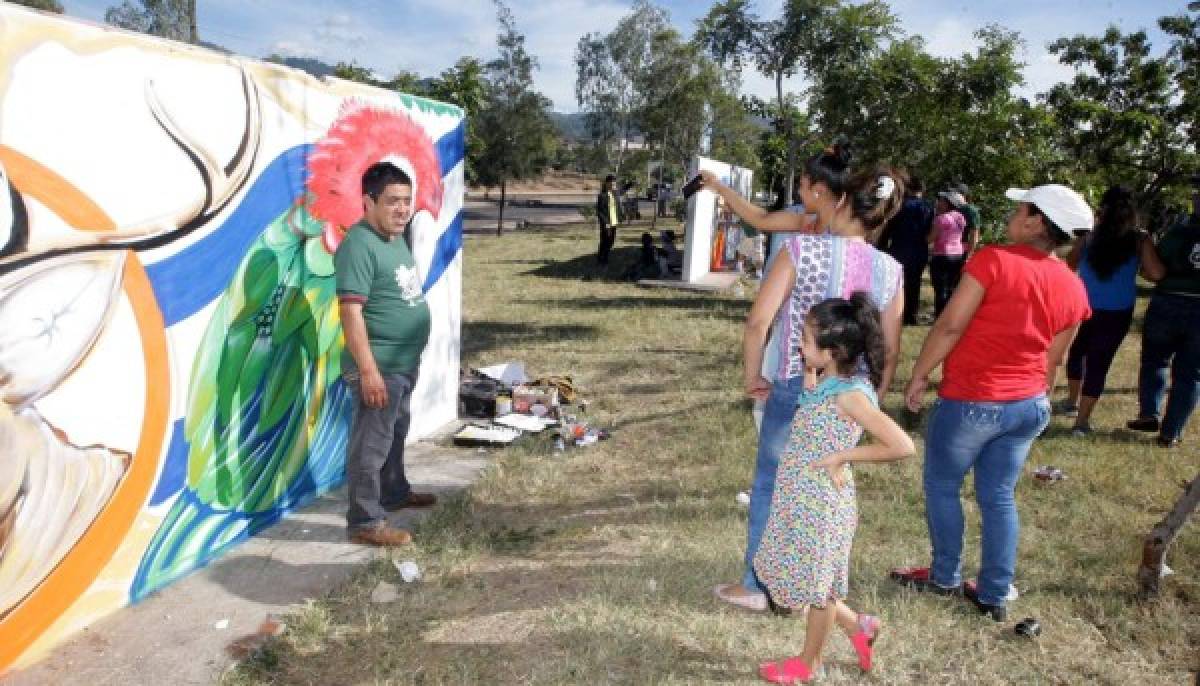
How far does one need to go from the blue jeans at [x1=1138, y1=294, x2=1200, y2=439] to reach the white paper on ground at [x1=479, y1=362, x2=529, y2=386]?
5.06 metres

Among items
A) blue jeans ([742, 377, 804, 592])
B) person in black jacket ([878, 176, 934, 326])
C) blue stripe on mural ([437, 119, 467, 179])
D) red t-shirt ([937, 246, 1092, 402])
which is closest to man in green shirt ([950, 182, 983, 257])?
person in black jacket ([878, 176, 934, 326])

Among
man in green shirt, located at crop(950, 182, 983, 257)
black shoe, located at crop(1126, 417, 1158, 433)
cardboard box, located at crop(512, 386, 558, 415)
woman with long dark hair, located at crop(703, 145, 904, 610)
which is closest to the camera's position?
woman with long dark hair, located at crop(703, 145, 904, 610)

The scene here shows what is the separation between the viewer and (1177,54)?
23.0 metres

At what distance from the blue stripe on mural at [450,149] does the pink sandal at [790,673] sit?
3.78 metres

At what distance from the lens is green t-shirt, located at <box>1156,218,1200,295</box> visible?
5.65 meters

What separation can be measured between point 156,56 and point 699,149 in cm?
3415

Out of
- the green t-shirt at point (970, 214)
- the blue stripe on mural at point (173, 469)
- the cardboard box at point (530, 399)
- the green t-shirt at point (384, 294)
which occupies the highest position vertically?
the green t-shirt at point (970, 214)

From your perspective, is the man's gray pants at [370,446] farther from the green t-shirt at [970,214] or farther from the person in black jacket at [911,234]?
the green t-shirt at [970,214]

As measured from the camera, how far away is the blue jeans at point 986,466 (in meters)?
3.25

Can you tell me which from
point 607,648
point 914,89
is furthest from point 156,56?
point 914,89

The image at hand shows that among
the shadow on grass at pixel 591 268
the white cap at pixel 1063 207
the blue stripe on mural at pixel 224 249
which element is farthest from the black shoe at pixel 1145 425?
the shadow on grass at pixel 591 268

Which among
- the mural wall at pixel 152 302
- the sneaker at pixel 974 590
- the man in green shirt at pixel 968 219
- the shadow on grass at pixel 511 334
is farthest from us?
the man in green shirt at pixel 968 219

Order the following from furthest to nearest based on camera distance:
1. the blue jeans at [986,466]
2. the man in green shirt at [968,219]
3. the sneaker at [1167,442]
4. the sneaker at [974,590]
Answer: the man in green shirt at [968,219], the sneaker at [1167,442], the sneaker at [974,590], the blue jeans at [986,466]

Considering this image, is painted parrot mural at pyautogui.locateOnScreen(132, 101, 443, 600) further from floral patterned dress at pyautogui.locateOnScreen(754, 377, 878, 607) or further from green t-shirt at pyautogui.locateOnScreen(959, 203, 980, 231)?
green t-shirt at pyautogui.locateOnScreen(959, 203, 980, 231)
